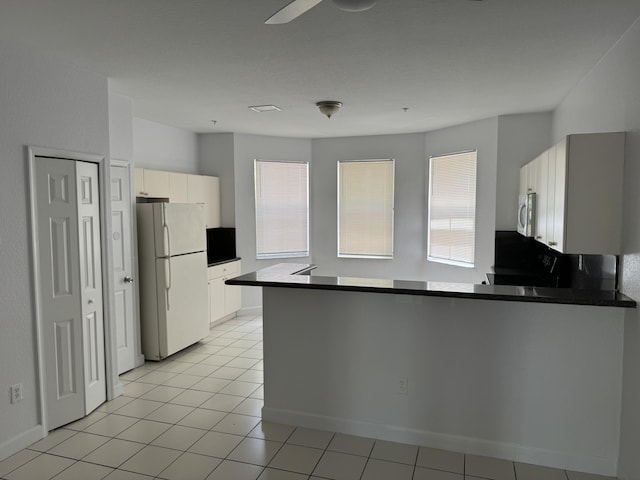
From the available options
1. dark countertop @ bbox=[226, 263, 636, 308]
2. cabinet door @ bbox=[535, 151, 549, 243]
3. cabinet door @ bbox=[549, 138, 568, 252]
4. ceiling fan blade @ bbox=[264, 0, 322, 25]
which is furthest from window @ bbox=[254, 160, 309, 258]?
ceiling fan blade @ bbox=[264, 0, 322, 25]

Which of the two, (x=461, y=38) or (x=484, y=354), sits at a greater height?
(x=461, y=38)

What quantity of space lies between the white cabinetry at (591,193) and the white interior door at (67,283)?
328 centimetres

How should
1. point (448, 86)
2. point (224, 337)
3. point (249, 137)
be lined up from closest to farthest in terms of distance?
point (448, 86) < point (224, 337) < point (249, 137)

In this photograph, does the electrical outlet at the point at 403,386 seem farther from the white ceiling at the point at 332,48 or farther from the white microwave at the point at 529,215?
the white ceiling at the point at 332,48

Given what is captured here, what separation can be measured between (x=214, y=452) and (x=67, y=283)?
1596mm

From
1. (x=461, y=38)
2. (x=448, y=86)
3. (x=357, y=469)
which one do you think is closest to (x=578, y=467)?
(x=357, y=469)

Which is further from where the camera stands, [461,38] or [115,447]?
[115,447]

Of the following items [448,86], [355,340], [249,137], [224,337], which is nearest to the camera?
[355,340]

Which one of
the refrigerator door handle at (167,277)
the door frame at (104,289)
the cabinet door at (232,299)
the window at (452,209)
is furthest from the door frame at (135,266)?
the window at (452,209)

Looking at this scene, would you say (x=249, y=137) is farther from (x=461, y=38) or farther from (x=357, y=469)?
(x=357, y=469)

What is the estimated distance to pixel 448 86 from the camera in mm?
3666

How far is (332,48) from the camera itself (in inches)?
110

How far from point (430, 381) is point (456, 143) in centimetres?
350

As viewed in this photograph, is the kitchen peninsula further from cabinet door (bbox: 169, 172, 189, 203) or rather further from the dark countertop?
cabinet door (bbox: 169, 172, 189, 203)
